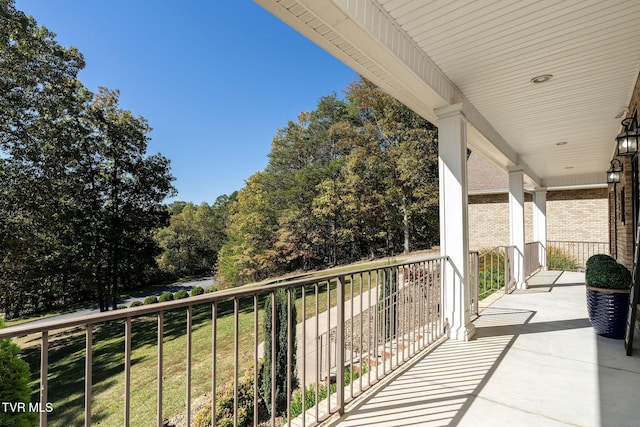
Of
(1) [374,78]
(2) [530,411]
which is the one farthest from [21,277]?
(2) [530,411]

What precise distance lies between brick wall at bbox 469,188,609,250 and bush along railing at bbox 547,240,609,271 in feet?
0.87

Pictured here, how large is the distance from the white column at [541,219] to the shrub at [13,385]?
408 inches

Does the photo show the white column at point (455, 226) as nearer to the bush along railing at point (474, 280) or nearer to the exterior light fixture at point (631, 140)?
the bush along railing at point (474, 280)

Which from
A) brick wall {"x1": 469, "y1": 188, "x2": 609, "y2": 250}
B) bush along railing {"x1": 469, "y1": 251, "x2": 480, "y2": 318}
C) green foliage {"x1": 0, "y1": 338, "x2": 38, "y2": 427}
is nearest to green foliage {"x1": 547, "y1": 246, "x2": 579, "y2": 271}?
brick wall {"x1": 469, "y1": 188, "x2": 609, "y2": 250}

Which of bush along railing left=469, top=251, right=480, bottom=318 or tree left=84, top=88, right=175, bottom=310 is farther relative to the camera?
tree left=84, top=88, right=175, bottom=310

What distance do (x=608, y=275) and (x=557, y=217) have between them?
920 centimetres

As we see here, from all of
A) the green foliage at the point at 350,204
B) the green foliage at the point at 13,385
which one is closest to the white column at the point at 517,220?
the green foliage at the point at 13,385

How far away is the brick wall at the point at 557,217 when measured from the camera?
1026 cm

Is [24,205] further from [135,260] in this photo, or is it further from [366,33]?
[366,33]

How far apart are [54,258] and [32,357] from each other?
3.43m

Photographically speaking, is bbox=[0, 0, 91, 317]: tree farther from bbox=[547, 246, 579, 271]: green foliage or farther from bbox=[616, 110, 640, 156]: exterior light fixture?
bbox=[547, 246, 579, 271]: green foliage

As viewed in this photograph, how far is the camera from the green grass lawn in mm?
5957

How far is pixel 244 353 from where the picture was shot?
25.1 feet

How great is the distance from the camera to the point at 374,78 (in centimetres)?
271
